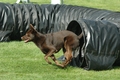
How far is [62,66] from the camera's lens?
7598 millimetres

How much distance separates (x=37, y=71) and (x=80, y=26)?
1415 mm

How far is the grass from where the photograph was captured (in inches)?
273

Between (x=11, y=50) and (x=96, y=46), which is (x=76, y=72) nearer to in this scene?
(x=96, y=46)

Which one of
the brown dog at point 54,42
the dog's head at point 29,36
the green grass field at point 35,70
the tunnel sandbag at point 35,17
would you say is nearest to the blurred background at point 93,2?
the tunnel sandbag at point 35,17

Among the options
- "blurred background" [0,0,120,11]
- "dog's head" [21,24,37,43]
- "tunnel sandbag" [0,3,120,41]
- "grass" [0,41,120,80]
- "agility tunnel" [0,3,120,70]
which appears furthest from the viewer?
"blurred background" [0,0,120,11]

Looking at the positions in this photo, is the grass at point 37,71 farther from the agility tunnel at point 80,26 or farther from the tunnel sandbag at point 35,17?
the tunnel sandbag at point 35,17

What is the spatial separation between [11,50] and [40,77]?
10.1 ft

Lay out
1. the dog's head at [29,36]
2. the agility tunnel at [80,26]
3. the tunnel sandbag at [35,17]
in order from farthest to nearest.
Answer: the tunnel sandbag at [35,17], the agility tunnel at [80,26], the dog's head at [29,36]

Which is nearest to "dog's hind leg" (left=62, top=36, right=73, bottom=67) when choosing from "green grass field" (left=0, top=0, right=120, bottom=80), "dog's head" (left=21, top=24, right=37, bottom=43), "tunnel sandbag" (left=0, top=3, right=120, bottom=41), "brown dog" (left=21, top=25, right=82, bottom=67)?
"brown dog" (left=21, top=25, right=82, bottom=67)

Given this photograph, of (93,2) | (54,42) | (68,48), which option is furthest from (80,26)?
(93,2)

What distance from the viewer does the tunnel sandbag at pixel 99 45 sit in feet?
24.5

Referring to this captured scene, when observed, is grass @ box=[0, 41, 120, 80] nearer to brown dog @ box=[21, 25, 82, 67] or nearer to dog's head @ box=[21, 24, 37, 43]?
brown dog @ box=[21, 25, 82, 67]

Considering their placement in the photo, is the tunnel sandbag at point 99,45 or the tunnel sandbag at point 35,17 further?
the tunnel sandbag at point 35,17

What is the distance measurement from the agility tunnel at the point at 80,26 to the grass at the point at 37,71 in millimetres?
319
